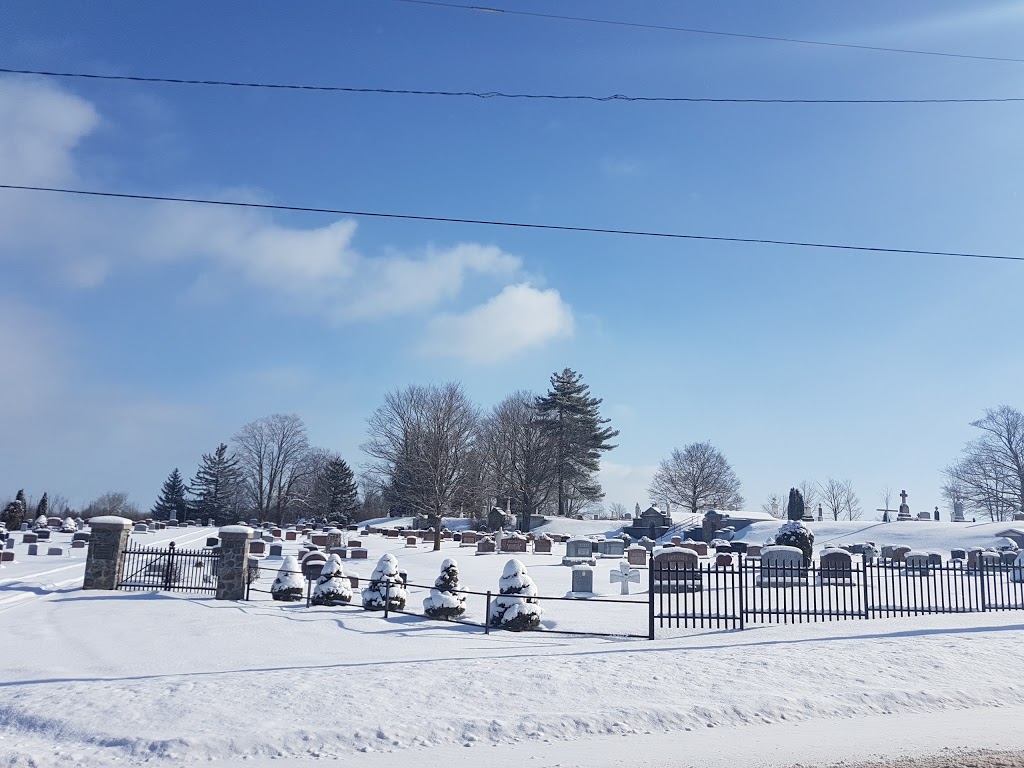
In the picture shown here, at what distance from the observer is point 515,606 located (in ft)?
49.8

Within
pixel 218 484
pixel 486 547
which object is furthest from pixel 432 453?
pixel 218 484

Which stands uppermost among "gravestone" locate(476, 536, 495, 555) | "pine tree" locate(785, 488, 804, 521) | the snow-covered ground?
"pine tree" locate(785, 488, 804, 521)

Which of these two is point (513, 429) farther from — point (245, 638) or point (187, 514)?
point (245, 638)

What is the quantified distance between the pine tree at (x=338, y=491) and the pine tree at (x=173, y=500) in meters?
16.6

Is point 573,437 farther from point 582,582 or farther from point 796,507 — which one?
point 582,582

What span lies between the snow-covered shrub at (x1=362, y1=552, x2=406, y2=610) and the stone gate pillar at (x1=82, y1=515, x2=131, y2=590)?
6.23 meters

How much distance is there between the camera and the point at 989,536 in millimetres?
40594

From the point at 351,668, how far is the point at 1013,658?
28.2 ft

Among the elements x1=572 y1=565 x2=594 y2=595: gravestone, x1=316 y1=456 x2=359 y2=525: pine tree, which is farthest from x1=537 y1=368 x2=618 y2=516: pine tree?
x1=572 y1=565 x2=594 y2=595: gravestone

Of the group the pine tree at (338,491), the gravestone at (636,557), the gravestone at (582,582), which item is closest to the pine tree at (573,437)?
the pine tree at (338,491)

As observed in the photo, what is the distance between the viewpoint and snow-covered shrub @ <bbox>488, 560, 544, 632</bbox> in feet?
49.1

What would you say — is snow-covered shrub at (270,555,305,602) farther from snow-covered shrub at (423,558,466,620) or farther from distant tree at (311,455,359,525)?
distant tree at (311,455,359,525)

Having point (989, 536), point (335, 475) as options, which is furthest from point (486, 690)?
point (335, 475)

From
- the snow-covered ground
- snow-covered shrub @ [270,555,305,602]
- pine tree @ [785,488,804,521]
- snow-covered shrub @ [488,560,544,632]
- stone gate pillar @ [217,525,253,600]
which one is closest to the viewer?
the snow-covered ground
